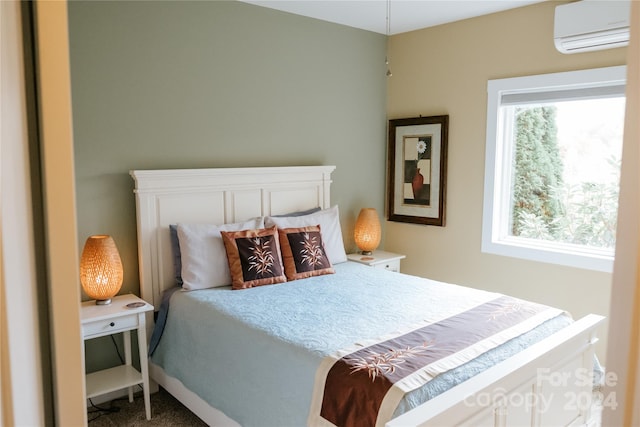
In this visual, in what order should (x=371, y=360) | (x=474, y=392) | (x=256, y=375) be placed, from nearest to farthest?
(x=474, y=392) < (x=371, y=360) < (x=256, y=375)

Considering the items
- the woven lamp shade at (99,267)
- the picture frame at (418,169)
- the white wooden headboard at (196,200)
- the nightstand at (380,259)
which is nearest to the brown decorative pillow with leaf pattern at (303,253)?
the white wooden headboard at (196,200)

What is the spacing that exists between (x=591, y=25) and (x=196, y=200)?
263 centimetres

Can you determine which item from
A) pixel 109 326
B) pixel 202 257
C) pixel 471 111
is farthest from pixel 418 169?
pixel 109 326

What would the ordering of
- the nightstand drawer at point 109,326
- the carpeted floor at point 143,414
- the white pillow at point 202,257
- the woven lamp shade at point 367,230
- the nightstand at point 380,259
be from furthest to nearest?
the woven lamp shade at point 367,230
the nightstand at point 380,259
the white pillow at point 202,257
the carpeted floor at point 143,414
the nightstand drawer at point 109,326

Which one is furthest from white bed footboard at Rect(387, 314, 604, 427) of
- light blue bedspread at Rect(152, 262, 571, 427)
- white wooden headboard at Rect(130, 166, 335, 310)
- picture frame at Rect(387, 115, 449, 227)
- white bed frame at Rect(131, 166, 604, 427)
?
white wooden headboard at Rect(130, 166, 335, 310)

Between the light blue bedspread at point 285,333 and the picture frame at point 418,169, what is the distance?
1.09 meters

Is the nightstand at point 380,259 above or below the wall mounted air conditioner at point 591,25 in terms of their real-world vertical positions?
below

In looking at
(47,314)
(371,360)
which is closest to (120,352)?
(371,360)

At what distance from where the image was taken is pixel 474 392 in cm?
183

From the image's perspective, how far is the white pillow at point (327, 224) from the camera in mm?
3592

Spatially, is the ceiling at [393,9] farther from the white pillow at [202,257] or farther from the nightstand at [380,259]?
the nightstand at [380,259]

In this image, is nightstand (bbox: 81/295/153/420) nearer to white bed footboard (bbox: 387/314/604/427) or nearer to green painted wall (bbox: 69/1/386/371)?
green painted wall (bbox: 69/1/386/371)

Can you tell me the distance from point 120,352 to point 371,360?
5.90 ft

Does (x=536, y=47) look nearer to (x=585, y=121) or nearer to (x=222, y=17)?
(x=585, y=121)
